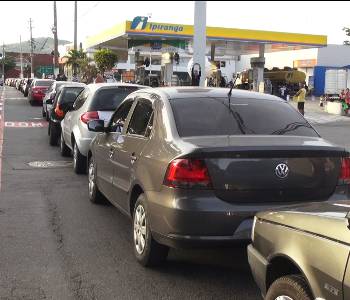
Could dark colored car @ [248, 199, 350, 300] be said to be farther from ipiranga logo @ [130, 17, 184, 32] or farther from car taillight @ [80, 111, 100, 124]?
ipiranga logo @ [130, 17, 184, 32]

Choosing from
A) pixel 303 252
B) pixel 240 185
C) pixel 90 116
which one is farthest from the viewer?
pixel 90 116

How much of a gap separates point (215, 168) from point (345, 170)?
3.86 feet

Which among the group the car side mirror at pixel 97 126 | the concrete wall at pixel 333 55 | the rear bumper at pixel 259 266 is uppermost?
the concrete wall at pixel 333 55

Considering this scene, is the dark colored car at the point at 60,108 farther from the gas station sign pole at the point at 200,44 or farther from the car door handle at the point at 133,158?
the car door handle at the point at 133,158

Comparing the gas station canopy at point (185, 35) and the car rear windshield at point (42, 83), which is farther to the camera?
the car rear windshield at point (42, 83)

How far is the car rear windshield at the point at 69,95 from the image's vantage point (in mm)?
13648

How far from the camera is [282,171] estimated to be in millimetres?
4492

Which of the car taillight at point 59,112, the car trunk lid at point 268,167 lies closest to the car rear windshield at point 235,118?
the car trunk lid at point 268,167

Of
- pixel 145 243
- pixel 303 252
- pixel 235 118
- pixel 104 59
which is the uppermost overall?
pixel 104 59

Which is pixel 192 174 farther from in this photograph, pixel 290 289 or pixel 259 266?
pixel 290 289

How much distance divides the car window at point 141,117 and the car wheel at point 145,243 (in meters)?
0.79

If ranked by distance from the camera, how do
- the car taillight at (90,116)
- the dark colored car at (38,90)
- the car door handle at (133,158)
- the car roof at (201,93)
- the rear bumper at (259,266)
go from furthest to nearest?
the dark colored car at (38,90) → the car taillight at (90,116) → the car roof at (201,93) → the car door handle at (133,158) → the rear bumper at (259,266)

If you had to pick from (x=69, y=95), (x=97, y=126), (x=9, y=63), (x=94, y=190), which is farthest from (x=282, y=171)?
(x=9, y=63)

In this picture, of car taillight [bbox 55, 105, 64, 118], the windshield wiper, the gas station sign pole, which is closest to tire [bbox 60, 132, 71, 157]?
car taillight [bbox 55, 105, 64, 118]
